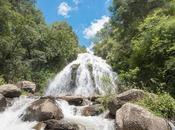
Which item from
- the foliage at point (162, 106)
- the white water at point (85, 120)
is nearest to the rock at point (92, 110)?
the white water at point (85, 120)

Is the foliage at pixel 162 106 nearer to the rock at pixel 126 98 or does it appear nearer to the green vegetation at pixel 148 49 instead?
the rock at pixel 126 98

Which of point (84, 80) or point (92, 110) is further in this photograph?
point (84, 80)

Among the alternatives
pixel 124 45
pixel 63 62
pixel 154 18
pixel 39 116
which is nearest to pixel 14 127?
pixel 39 116

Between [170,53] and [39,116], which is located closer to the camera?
[39,116]

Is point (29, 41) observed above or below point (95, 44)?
below

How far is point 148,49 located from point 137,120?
940cm

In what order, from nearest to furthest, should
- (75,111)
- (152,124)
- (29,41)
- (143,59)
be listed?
(152,124) < (75,111) < (143,59) < (29,41)

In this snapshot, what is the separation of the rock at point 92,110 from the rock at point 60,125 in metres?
2.72

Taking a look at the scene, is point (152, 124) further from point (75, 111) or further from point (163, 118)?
point (75, 111)

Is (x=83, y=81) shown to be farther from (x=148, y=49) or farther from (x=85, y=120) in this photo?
(x=85, y=120)

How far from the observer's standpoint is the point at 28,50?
34656 millimetres

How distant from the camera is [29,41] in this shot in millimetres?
33094

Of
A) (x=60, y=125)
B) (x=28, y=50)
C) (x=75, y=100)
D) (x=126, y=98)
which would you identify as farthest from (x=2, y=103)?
(x=28, y=50)

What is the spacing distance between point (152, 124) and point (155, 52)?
340 inches
